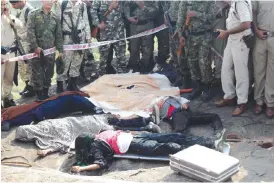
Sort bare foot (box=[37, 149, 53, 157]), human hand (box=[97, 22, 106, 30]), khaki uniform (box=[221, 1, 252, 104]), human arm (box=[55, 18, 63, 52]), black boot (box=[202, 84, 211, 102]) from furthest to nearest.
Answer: human hand (box=[97, 22, 106, 30])
human arm (box=[55, 18, 63, 52])
black boot (box=[202, 84, 211, 102])
khaki uniform (box=[221, 1, 252, 104])
bare foot (box=[37, 149, 53, 157])

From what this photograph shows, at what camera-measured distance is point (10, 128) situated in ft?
22.2

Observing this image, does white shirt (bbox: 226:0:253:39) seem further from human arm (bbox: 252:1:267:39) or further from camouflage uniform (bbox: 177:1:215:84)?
camouflage uniform (bbox: 177:1:215:84)

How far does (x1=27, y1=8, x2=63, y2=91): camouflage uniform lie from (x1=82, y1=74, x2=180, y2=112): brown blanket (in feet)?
2.64

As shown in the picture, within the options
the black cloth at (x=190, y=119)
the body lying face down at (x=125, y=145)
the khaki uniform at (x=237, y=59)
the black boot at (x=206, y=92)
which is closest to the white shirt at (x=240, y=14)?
the khaki uniform at (x=237, y=59)

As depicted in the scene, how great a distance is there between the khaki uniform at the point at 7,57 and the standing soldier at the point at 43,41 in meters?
0.31

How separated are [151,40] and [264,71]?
3.08m

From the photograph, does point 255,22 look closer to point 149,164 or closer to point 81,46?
point 149,164

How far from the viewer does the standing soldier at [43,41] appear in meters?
7.67

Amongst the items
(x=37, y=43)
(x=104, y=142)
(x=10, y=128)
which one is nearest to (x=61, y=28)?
(x=37, y=43)

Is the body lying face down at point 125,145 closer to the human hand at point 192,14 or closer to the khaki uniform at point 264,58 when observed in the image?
the khaki uniform at point 264,58

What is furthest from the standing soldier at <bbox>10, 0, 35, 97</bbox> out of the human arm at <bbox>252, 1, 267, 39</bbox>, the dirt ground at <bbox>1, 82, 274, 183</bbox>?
the human arm at <bbox>252, 1, 267, 39</bbox>

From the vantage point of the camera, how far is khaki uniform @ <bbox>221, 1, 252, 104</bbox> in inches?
247

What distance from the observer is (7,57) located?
7551 mm

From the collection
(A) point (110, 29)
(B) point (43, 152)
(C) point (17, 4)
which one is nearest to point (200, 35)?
(A) point (110, 29)
